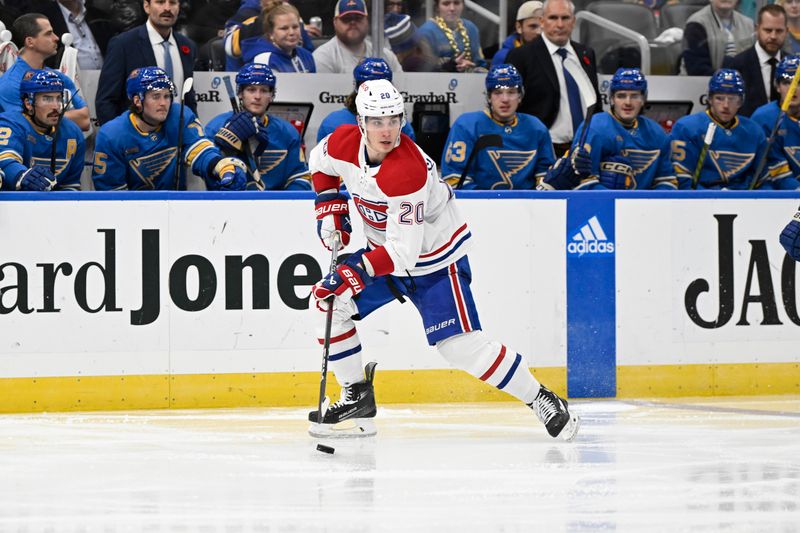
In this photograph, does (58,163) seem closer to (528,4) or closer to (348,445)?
(348,445)

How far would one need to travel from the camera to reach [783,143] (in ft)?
23.5

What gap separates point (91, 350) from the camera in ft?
18.4

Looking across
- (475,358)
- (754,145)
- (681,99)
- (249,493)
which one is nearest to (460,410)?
(475,358)

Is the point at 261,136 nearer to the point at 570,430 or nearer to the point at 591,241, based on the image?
the point at 591,241

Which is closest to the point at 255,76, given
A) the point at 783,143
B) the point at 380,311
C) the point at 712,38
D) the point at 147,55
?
the point at 147,55

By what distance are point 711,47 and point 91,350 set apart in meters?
4.38

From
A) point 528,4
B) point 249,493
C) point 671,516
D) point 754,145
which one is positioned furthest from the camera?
point 528,4

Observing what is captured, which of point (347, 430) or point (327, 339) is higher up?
point (327, 339)

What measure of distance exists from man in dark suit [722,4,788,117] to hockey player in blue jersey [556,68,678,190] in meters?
1.07

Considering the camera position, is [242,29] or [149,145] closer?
[149,145]

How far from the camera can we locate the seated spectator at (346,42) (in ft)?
23.7

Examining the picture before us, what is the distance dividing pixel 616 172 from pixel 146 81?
2.40 m

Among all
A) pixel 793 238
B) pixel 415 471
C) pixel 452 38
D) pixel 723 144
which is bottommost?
pixel 415 471

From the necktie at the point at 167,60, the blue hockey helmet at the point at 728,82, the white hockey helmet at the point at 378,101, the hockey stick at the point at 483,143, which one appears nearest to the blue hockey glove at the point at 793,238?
the white hockey helmet at the point at 378,101
